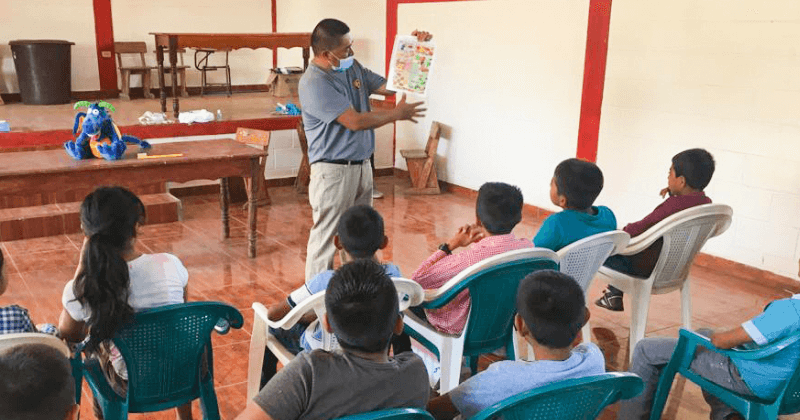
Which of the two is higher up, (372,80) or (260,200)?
(372,80)

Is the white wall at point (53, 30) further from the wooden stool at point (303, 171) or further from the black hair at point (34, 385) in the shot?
the black hair at point (34, 385)

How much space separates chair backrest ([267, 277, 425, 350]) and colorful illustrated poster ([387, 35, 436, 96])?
2.00 m

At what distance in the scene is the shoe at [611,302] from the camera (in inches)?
155

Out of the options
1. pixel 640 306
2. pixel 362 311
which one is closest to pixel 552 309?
pixel 362 311

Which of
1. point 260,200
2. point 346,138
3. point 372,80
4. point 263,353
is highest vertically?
point 372,80

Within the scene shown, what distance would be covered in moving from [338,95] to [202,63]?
7538mm

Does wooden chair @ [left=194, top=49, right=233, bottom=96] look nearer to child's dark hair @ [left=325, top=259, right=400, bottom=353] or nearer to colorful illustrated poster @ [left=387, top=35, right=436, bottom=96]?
colorful illustrated poster @ [left=387, top=35, right=436, bottom=96]

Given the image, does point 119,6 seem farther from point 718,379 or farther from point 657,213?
point 718,379

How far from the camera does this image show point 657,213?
3.31m

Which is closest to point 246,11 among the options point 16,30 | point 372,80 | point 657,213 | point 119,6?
point 119,6

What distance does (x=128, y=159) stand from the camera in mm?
4355

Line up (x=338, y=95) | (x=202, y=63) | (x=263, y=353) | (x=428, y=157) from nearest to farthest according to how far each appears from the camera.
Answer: (x=263, y=353) < (x=338, y=95) < (x=428, y=157) < (x=202, y=63)

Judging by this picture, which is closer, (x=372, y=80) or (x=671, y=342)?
(x=671, y=342)

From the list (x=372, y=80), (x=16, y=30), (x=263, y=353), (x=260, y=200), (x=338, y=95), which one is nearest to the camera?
(x=263, y=353)
